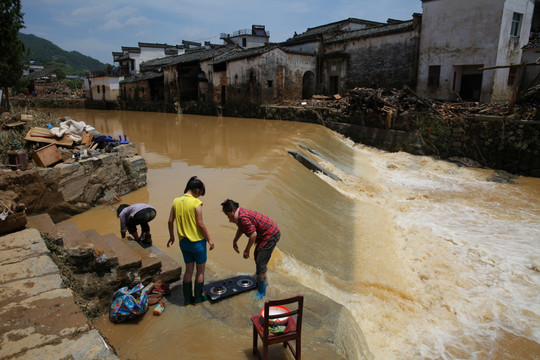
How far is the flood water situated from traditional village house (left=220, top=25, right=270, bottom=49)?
1342 inches

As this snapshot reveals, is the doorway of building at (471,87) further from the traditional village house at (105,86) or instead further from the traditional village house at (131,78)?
the traditional village house at (105,86)

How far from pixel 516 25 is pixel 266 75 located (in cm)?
1459

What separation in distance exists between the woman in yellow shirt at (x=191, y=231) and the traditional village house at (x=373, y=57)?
21358 millimetres

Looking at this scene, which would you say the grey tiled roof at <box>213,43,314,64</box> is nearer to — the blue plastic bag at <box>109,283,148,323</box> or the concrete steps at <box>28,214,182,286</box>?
the concrete steps at <box>28,214,182,286</box>

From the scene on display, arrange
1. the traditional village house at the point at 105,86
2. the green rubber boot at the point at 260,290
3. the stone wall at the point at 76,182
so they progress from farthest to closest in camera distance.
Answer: the traditional village house at the point at 105,86 < the stone wall at the point at 76,182 < the green rubber boot at the point at 260,290

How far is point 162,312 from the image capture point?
4160mm

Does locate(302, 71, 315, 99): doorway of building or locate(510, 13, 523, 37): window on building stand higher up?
locate(510, 13, 523, 37): window on building

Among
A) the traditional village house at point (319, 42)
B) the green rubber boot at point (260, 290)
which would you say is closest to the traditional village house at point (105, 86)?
the traditional village house at point (319, 42)

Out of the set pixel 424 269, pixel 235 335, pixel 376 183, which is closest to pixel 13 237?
pixel 235 335

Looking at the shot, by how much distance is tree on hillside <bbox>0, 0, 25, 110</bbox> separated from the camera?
39.0 feet

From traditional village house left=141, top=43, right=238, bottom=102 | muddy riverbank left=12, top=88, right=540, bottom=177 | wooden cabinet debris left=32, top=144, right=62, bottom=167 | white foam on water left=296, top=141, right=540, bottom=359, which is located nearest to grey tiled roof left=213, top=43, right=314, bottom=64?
traditional village house left=141, top=43, right=238, bottom=102

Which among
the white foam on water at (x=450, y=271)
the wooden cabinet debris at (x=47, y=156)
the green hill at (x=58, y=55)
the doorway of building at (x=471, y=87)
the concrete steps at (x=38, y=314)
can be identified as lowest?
the white foam on water at (x=450, y=271)

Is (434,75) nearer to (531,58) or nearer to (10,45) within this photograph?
(531,58)

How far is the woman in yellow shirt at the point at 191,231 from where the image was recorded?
161 inches
